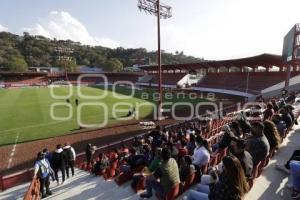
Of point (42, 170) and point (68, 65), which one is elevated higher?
point (68, 65)

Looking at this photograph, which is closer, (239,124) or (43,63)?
A: (239,124)

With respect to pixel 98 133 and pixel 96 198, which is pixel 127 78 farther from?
pixel 96 198

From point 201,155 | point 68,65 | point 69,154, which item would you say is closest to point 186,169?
point 201,155

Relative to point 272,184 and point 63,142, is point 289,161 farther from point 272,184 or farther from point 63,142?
point 63,142

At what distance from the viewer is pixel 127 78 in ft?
318

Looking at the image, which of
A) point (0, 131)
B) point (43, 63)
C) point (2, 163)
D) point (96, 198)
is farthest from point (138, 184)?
point (43, 63)

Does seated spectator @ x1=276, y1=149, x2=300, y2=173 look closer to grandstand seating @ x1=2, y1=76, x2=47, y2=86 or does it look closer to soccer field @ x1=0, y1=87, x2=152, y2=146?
soccer field @ x1=0, y1=87, x2=152, y2=146

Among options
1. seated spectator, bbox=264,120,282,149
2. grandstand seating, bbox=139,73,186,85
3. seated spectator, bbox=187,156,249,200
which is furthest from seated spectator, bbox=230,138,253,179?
grandstand seating, bbox=139,73,186,85

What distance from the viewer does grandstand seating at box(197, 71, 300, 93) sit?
43.0 metres

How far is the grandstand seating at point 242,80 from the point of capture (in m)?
43.0

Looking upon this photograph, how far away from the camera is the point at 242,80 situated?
51281 millimetres

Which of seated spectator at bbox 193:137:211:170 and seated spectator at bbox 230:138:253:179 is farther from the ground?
seated spectator at bbox 230:138:253:179

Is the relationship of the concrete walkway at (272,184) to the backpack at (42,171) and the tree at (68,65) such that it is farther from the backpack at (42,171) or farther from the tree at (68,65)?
the tree at (68,65)

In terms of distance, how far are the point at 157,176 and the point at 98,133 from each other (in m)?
15.0
